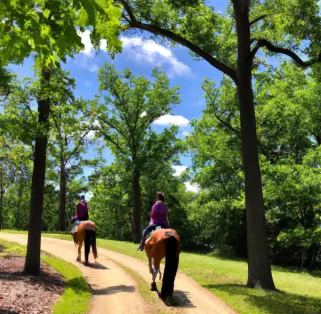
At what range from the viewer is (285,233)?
24.8 m

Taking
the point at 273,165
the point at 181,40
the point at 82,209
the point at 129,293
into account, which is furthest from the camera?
the point at 273,165

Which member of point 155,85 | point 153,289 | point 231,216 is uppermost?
point 155,85

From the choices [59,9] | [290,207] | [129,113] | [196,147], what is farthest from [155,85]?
[59,9]

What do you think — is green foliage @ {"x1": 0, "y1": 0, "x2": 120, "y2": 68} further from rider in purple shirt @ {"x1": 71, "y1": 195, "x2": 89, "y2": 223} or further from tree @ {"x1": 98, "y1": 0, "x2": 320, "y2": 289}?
rider in purple shirt @ {"x1": 71, "y1": 195, "x2": 89, "y2": 223}

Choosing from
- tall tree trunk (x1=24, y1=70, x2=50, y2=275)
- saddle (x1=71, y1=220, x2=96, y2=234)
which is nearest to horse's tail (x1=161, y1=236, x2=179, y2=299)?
tall tree trunk (x1=24, y1=70, x2=50, y2=275)

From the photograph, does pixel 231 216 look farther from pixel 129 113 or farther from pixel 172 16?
pixel 172 16

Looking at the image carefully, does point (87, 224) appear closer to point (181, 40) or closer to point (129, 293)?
point (129, 293)

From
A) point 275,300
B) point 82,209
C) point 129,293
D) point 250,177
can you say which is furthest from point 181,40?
point 275,300

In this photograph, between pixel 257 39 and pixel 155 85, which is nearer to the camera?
pixel 257 39

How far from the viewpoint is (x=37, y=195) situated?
478 inches

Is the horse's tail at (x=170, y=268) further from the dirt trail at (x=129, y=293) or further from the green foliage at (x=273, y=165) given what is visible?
the green foliage at (x=273, y=165)

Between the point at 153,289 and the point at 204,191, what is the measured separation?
2699cm

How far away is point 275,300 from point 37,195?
7930 mm

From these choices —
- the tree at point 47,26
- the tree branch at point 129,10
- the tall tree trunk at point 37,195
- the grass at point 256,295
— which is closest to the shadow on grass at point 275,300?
the grass at point 256,295
